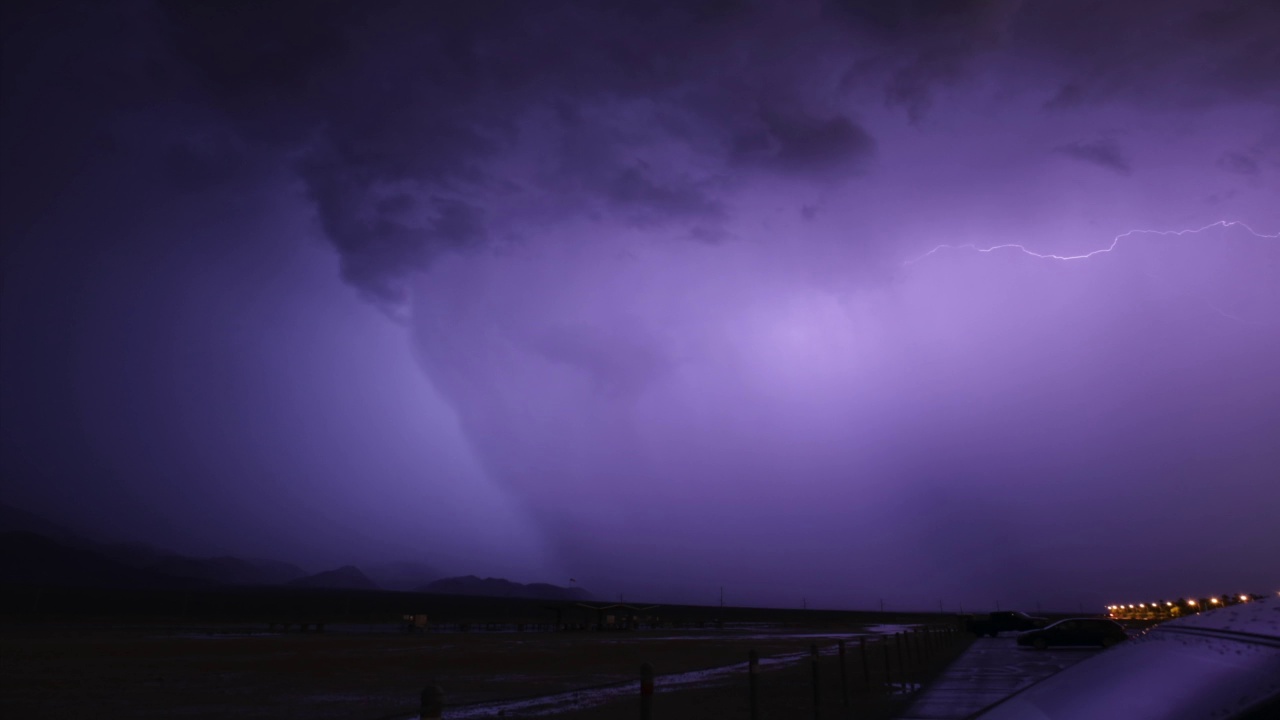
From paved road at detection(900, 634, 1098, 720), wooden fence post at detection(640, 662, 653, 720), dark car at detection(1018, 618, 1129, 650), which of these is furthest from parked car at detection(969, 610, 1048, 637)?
wooden fence post at detection(640, 662, 653, 720)

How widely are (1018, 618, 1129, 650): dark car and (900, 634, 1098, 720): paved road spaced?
10.7 ft

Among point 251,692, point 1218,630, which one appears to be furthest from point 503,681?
point 1218,630

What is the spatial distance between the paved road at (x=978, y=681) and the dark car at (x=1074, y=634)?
128 inches

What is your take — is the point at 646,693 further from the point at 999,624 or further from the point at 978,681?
the point at 999,624

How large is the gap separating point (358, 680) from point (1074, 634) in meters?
28.9

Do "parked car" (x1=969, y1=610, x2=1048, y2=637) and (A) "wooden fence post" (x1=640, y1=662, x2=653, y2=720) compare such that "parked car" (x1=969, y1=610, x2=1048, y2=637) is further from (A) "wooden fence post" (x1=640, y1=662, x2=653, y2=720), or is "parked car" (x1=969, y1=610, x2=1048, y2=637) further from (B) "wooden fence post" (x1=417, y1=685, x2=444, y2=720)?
(B) "wooden fence post" (x1=417, y1=685, x2=444, y2=720)

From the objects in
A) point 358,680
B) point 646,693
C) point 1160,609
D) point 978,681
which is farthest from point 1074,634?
point 1160,609

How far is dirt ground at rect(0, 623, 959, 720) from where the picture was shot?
15547 millimetres

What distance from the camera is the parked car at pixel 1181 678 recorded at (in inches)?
102

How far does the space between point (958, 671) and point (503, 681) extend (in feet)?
39.9

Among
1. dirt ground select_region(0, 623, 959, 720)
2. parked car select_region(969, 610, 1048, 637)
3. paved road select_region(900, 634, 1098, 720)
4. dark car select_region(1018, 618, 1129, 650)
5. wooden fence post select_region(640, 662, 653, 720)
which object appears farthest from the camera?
parked car select_region(969, 610, 1048, 637)

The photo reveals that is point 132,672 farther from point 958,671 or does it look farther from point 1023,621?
point 1023,621

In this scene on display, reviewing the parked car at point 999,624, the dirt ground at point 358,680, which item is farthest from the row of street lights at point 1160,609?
the dirt ground at point 358,680

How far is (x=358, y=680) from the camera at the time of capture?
21.9 metres
